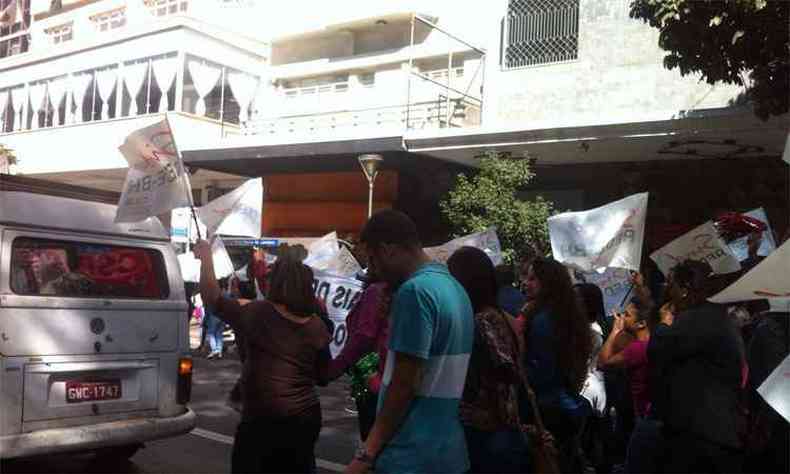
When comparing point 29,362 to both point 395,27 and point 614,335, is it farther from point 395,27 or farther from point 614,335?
point 395,27

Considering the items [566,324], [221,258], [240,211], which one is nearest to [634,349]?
[566,324]

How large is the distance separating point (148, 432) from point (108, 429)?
328 millimetres

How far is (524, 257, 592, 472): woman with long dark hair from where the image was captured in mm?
4297

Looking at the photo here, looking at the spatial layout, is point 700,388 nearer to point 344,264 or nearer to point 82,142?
point 344,264

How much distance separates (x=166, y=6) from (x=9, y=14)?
40.2 feet

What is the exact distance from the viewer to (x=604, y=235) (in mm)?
8352

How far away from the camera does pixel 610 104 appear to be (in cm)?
1748

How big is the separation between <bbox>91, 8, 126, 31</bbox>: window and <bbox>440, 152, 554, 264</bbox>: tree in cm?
2146

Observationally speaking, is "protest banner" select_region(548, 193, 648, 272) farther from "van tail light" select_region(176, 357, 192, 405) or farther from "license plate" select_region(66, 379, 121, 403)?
"license plate" select_region(66, 379, 121, 403)

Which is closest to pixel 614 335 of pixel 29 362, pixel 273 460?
pixel 273 460

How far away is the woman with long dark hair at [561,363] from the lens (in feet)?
14.1

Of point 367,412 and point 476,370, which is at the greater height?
point 476,370

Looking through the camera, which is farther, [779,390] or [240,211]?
[240,211]

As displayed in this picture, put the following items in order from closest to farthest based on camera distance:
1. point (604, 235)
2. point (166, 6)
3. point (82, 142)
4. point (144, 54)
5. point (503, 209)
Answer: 1. point (604, 235)
2. point (503, 209)
3. point (144, 54)
4. point (82, 142)
5. point (166, 6)
